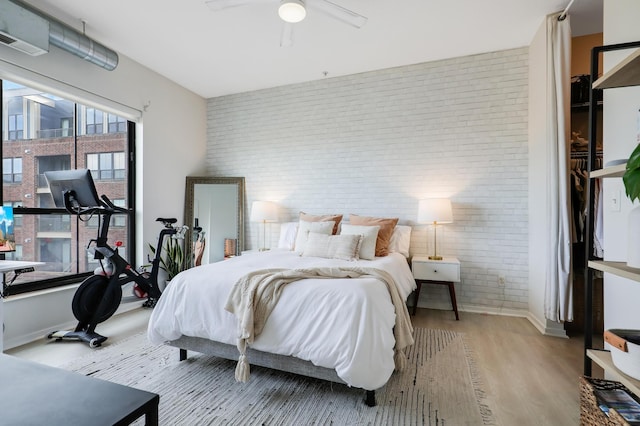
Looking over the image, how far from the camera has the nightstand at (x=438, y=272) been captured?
3.30 m

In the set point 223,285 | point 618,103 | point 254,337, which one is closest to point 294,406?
point 254,337

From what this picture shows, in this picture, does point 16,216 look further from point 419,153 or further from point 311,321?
point 419,153

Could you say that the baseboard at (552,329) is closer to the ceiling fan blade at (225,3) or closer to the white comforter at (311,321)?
the white comforter at (311,321)

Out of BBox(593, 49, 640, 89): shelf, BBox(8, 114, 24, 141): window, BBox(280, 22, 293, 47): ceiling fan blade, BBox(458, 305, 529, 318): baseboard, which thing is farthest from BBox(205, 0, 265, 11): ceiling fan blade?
BBox(458, 305, 529, 318): baseboard

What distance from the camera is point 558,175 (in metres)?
2.75

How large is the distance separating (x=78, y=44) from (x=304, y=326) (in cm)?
331

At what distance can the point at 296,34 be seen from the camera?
3.20 meters

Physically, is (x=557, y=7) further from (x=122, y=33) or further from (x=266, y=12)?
→ (x=122, y=33)

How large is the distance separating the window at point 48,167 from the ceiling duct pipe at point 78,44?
0.55 meters

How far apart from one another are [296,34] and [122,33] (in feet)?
5.95

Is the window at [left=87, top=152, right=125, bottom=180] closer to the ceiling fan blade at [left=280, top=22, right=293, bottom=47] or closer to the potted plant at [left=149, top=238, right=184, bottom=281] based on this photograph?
the potted plant at [left=149, top=238, right=184, bottom=281]

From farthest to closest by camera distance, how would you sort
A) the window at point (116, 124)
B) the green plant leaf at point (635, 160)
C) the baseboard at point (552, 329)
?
the window at point (116, 124)
the baseboard at point (552, 329)
the green plant leaf at point (635, 160)

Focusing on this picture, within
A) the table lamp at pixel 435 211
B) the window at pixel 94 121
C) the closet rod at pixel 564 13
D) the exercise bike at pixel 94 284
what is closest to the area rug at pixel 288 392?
the exercise bike at pixel 94 284

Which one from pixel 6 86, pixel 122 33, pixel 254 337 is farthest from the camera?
pixel 122 33
